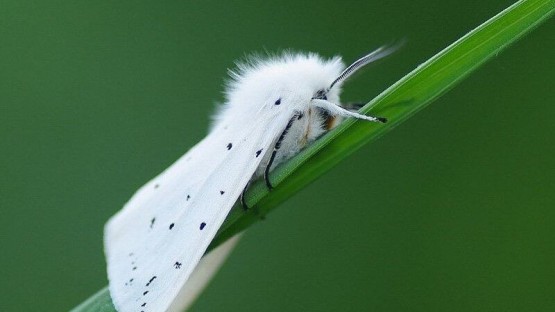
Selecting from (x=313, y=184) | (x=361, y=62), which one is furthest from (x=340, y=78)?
(x=313, y=184)

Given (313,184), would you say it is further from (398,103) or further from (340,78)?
(398,103)

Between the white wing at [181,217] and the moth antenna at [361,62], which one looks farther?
the moth antenna at [361,62]

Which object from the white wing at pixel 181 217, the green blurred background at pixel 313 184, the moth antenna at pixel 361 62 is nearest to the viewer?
the white wing at pixel 181 217

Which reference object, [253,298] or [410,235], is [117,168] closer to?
[253,298]

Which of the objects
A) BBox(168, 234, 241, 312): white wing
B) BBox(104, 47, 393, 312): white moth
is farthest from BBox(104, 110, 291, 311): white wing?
BBox(168, 234, 241, 312): white wing

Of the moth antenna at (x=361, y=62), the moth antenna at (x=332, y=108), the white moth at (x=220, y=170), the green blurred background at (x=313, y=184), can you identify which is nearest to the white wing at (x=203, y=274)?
the white moth at (x=220, y=170)

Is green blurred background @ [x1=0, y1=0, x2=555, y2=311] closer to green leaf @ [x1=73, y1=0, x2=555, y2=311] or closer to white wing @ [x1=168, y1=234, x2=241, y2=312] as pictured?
white wing @ [x1=168, y1=234, x2=241, y2=312]

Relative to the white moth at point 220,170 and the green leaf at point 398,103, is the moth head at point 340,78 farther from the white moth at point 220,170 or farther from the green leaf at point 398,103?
the green leaf at point 398,103
